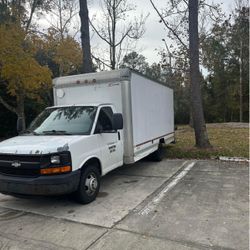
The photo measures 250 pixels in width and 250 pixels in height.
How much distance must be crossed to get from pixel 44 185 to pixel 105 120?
215 cm

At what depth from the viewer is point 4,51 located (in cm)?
1405

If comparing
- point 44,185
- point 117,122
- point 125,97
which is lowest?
point 44,185

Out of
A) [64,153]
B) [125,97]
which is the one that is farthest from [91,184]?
[125,97]

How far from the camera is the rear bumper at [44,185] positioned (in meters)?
5.05

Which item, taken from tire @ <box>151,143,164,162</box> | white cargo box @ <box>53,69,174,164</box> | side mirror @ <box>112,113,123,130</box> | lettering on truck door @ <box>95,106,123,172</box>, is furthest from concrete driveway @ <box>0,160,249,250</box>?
tire @ <box>151,143,164,162</box>

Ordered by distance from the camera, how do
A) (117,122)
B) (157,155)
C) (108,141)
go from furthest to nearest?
1. (157,155)
2. (108,141)
3. (117,122)

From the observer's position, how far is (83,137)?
5695mm

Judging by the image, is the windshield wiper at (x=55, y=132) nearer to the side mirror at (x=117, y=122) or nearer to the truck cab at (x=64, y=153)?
the truck cab at (x=64, y=153)

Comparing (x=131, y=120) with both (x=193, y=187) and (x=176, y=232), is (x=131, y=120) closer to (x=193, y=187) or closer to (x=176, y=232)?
(x=193, y=187)

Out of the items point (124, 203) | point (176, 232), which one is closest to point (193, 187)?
point (124, 203)

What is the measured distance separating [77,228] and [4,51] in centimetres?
1174

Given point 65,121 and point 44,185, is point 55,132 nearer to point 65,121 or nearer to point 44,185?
point 65,121

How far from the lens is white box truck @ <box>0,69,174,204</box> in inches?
202

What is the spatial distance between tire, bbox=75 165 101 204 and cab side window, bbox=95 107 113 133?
0.91 meters
